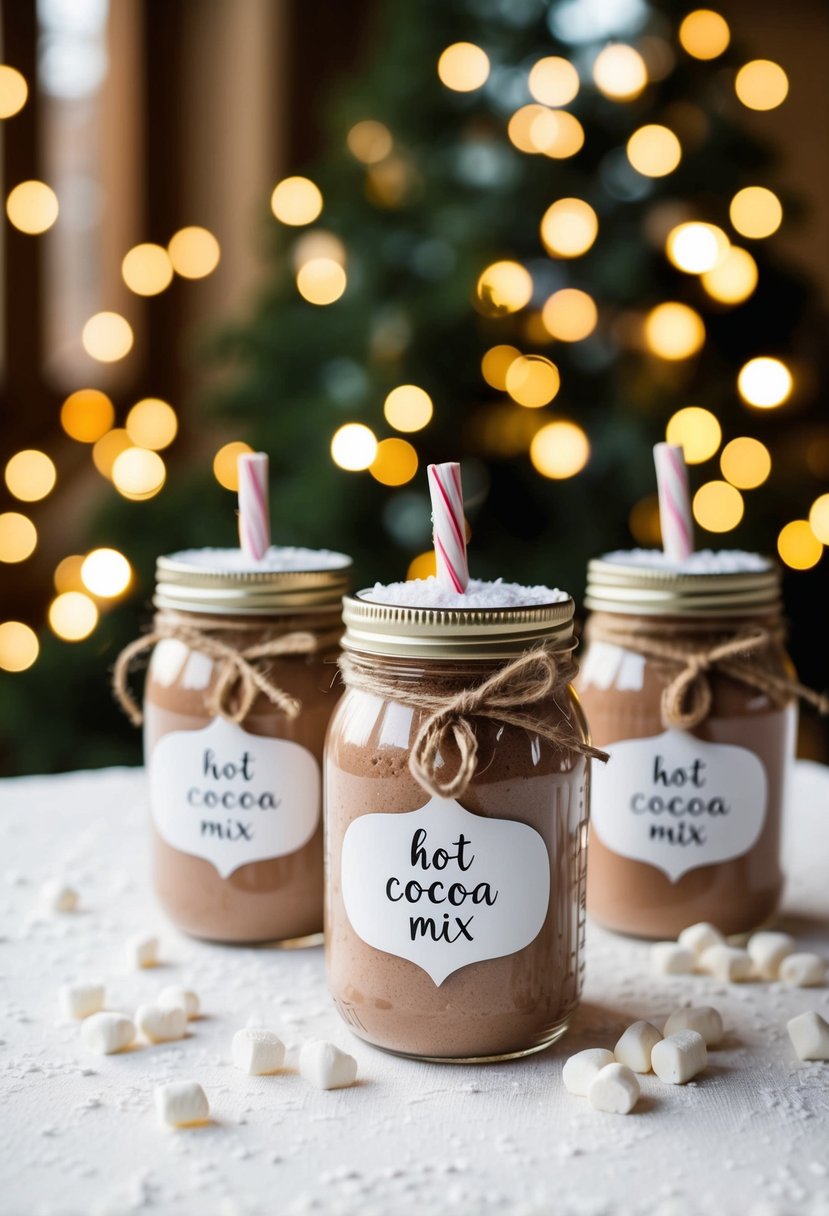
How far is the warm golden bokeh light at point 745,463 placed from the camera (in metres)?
2.19

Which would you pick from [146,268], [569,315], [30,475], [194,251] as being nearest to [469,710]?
[569,315]

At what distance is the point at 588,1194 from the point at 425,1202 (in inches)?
3.8

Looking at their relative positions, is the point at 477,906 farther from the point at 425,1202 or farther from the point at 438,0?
the point at 438,0

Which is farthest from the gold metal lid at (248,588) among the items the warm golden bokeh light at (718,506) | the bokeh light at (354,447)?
the warm golden bokeh light at (718,506)

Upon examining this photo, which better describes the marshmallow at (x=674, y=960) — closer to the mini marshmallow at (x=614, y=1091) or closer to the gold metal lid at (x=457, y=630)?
the mini marshmallow at (x=614, y=1091)

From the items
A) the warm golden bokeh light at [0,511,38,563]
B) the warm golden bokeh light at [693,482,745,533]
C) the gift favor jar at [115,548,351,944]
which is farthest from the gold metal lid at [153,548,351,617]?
the warm golden bokeh light at [0,511,38,563]

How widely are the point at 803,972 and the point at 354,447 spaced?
136 cm

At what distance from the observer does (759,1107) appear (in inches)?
33.0

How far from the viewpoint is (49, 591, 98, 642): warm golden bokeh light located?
250cm

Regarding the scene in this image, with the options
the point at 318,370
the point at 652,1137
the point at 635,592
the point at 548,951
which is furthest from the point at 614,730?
the point at 318,370

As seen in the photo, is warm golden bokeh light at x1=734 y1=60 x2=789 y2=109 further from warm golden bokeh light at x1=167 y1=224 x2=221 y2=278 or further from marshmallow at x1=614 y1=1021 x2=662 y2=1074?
warm golden bokeh light at x1=167 y1=224 x2=221 y2=278

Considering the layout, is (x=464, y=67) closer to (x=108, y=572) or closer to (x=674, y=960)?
(x=108, y=572)

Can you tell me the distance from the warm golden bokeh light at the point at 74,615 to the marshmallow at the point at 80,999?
5.21ft

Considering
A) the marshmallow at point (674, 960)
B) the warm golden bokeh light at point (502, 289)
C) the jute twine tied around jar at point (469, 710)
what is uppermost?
→ the warm golden bokeh light at point (502, 289)
